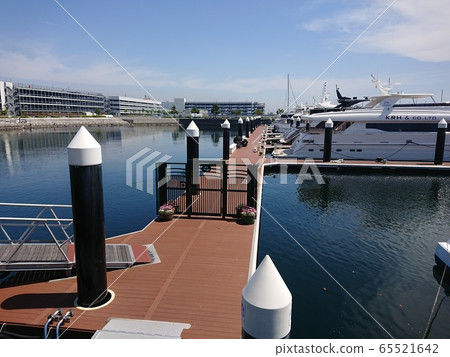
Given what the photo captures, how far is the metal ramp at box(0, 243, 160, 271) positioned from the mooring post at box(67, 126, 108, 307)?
1.45m

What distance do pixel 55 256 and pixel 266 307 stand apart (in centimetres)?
651

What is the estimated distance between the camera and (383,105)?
98.6 feet

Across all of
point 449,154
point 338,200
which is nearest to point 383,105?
point 449,154

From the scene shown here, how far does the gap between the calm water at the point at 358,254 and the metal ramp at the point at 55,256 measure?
4329mm

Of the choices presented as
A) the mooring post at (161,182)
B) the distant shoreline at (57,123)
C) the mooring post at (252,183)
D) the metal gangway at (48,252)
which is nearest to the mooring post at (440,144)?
the mooring post at (252,183)

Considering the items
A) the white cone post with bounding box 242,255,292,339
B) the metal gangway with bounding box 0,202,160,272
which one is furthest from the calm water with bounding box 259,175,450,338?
the white cone post with bounding box 242,255,292,339

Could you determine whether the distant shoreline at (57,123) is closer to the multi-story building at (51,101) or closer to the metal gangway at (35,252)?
the multi-story building at (51,101)

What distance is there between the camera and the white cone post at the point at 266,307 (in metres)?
3.49

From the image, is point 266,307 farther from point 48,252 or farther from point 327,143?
point 327,143

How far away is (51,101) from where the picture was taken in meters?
135

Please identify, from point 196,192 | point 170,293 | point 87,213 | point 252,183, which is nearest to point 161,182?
point 196,192

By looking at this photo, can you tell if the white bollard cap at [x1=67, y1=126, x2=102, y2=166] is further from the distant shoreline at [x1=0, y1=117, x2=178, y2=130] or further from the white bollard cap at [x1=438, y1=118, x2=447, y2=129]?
the distant shoreline at [x1=0, y1=117, x2=178, y2=130]

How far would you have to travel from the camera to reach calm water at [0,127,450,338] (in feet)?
26.9
